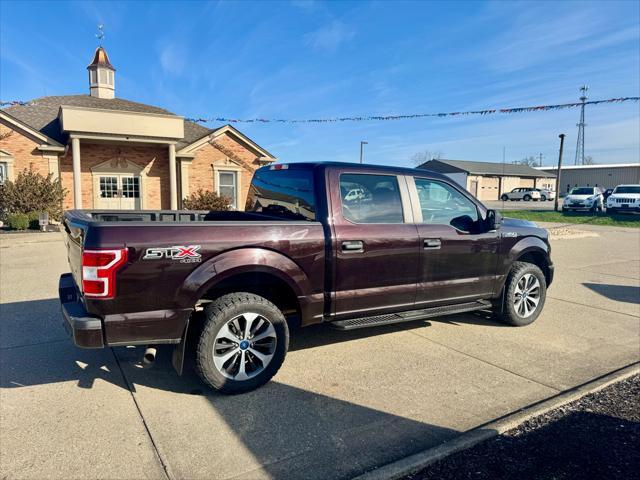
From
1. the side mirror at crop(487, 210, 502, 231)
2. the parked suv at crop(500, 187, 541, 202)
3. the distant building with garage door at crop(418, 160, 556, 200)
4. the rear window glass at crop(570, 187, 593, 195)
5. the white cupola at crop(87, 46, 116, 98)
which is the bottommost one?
the side mirror at crop(487, 210, 502, 231)

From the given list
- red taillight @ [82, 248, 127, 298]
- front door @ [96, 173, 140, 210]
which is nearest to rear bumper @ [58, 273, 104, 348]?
red taillight @ [82, 248, 127, 298]

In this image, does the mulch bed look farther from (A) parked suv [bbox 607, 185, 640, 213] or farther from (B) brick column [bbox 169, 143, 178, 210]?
(A) parked suv [bbox 607, 185, 640, 213]

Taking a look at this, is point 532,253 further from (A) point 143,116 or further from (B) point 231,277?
(A) point 143,116

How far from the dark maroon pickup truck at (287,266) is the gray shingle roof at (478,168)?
1962 inches

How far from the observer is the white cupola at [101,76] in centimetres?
2303

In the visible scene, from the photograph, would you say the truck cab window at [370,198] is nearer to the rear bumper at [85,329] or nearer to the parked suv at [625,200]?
the rear bumper at [85,329]

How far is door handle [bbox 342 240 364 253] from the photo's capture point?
4.06m

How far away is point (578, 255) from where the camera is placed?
468 inches

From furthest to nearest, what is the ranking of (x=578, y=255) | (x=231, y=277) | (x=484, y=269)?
(x=578, y=255)
(x=484, y=269)
(x=231, y=277)

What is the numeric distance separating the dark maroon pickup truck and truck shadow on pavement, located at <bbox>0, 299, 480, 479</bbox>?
0.30m

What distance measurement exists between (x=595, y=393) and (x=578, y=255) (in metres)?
9.40

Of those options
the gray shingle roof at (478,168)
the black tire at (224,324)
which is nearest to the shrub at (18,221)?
the black tire at (224,324)

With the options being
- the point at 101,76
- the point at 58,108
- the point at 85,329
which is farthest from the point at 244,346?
the point at 101,76

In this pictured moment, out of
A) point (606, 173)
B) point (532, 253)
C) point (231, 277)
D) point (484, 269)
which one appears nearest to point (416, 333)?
point (484, 269)
